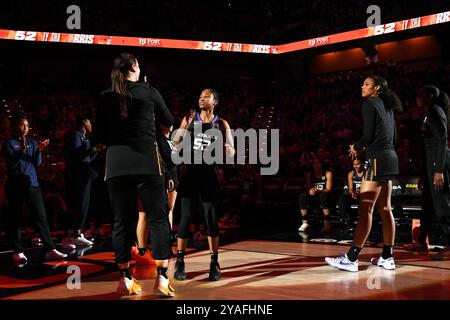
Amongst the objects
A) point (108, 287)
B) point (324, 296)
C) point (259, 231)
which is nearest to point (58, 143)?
point (259, 231)

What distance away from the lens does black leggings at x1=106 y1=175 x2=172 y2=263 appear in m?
3.40

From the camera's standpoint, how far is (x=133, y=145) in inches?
132

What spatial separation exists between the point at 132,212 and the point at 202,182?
89cm

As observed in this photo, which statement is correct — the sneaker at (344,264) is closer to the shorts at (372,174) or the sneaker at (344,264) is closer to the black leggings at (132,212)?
the shorts at (372,174)

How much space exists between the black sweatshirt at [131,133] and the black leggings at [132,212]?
7 centimetres

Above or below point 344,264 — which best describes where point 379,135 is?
above

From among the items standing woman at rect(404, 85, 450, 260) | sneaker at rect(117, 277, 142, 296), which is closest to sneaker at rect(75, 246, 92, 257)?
sneaker at rect(117, 277, 142, 296)

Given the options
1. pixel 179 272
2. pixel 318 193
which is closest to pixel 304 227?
pixel 318 193

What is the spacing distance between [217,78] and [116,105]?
18117 mm

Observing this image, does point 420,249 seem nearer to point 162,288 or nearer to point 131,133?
point 162,288

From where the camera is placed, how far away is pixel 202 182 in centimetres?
418

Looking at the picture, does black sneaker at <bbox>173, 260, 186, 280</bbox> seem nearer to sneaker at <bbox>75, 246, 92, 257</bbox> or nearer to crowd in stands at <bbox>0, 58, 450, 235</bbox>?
sneaker at <bbox>75, 246, 92, 257</bbox>
